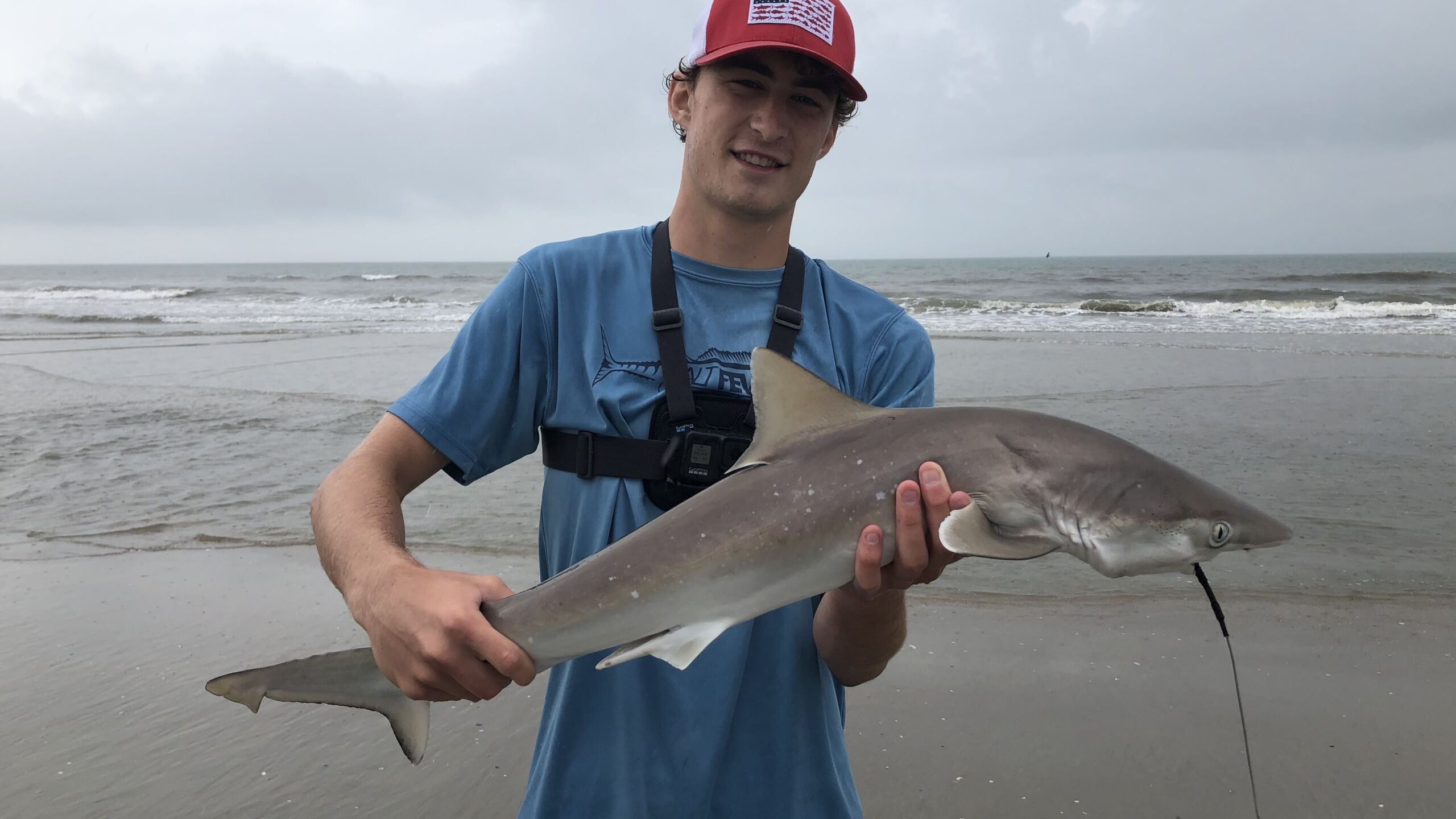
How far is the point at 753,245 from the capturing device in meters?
2.24

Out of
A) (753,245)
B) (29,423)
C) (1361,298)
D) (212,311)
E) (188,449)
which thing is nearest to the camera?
(753,245)

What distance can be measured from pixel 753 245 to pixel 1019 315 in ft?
95.5

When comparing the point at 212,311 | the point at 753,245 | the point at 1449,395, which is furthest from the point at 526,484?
the point at 212,311

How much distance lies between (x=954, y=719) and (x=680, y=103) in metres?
3.27

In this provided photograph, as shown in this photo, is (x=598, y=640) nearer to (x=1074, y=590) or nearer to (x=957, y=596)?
(x=957, y=596)

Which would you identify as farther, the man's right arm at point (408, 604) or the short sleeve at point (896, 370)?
the short sleeve at point (896, 370)

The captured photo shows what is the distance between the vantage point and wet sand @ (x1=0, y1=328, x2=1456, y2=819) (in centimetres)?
377

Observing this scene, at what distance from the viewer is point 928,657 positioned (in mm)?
4875

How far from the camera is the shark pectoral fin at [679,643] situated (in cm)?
167

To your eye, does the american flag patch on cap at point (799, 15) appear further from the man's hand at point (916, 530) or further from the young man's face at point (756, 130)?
the man's hand at point (916, 530)

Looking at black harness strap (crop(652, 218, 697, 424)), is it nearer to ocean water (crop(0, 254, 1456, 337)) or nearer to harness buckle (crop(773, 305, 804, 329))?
harness buckle (crop(773, 305, 804, 329))

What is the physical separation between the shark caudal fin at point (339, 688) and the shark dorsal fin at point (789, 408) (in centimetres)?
92

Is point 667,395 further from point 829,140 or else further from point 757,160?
point 829,140

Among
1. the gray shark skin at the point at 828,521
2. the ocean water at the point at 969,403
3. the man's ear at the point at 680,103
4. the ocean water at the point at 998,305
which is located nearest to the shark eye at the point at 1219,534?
the gray shark skin at the point at 828,521
